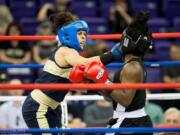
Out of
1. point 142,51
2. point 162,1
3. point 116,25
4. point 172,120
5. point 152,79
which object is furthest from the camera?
point 162,1

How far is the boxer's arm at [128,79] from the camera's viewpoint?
4.28 metres

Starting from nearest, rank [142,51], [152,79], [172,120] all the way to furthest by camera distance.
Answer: [142,51], [172,120], [152,79]

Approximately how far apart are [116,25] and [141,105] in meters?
4.31

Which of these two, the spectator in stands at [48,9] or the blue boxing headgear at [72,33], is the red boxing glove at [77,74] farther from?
the spectator in stands at [48,9]

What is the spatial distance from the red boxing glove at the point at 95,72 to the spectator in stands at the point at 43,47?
3.80 meters

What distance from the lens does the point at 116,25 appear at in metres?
8.66

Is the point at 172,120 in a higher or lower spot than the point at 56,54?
lower

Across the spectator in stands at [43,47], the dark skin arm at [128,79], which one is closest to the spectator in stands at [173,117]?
the dark skin arm at [128,79]

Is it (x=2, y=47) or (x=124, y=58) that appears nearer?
(x=124, y=58)

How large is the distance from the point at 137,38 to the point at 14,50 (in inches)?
152

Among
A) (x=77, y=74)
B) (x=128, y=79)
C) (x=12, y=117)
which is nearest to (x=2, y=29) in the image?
(x=12, y=117)

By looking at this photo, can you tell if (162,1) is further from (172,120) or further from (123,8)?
(172,120)

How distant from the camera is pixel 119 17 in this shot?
28.6 ft

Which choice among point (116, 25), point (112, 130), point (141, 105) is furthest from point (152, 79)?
point (112, 130)
